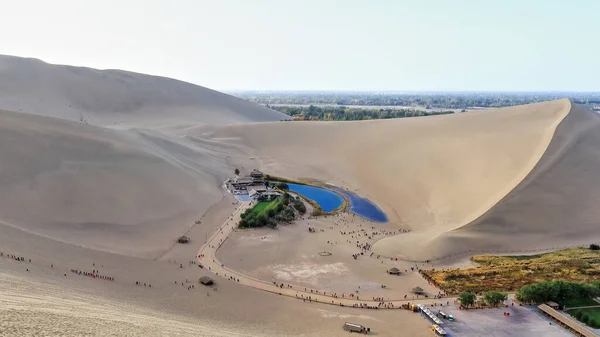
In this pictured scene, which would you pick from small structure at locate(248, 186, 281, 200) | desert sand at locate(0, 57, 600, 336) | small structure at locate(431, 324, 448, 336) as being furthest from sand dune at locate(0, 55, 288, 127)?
small structure at locate(431, 324, 448, 336)

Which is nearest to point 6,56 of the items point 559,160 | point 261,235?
point 261,235

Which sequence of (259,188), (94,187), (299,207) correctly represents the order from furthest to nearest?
(259,188) → (299,207) → (94,187)

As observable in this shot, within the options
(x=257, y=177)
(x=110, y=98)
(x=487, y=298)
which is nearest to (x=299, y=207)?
(x=257, y=177)

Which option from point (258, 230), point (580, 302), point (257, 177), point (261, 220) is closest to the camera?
point (580, 302)

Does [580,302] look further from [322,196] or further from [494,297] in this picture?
[322,196]

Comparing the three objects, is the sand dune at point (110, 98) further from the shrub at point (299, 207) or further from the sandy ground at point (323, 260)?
the sandy ground at point (323, 260)
